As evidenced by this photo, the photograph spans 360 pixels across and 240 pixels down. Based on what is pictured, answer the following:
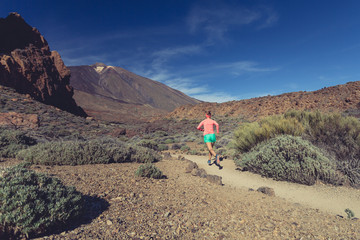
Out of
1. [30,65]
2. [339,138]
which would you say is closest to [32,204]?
[339,138]

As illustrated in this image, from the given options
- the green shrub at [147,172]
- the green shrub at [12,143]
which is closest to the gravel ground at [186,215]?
the green shrub at [147,172]

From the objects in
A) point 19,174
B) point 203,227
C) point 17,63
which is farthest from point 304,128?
point 17,63

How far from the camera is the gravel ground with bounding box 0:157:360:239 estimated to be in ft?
8.61

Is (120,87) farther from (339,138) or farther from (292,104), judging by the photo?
(339,138)

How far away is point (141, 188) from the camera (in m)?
4.24

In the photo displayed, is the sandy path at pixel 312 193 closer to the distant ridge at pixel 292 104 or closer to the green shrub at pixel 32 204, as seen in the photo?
the green shrub at pixel 32 204

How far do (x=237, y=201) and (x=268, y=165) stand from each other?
8.09 feet

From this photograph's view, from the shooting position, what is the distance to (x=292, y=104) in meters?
30.2

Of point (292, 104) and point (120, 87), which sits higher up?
point (120, 87)

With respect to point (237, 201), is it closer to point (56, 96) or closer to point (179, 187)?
point (179, 187)

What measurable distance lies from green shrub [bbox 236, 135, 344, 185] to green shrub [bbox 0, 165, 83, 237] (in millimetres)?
5099

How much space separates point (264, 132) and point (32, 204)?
694 cm

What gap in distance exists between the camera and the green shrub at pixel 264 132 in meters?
6.96

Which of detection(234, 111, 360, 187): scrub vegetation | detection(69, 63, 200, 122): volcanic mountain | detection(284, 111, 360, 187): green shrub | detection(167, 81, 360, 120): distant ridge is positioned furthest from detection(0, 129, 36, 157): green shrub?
detection(69, 63, 200, 122): volcanic mountain
